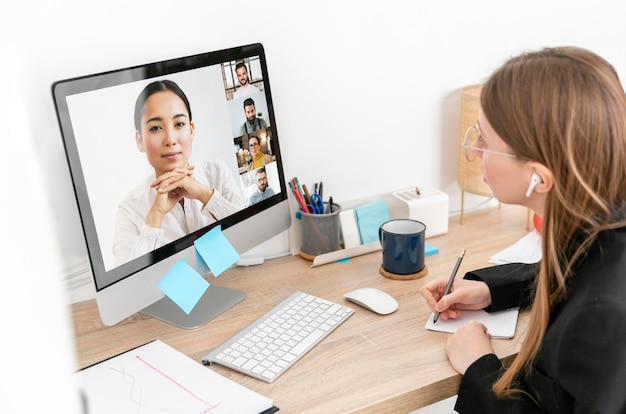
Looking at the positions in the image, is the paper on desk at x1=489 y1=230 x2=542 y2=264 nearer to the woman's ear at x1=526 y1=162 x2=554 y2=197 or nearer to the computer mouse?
the computer mouse

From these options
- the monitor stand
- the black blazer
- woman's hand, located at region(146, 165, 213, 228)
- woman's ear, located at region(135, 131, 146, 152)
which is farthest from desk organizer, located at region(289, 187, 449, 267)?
the black blazer

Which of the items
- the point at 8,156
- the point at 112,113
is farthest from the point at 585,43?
the point at 8,156

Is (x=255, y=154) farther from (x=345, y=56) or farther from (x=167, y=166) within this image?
(x=345, y=56)

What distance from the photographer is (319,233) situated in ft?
4.75

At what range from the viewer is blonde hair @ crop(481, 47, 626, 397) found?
2.86 feet

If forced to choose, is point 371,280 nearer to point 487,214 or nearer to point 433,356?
point 433,356

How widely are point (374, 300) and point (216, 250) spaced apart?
0.32 m

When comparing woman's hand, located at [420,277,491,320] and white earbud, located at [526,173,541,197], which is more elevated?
white earbud, located at [526,173,541,197]

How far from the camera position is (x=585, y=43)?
177cm

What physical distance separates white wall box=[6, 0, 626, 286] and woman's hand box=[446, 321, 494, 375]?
0.57 meters

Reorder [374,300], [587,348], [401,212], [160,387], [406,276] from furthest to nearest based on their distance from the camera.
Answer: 1. [401,212]
2. [406,276]
3. [374,300]
4. [160,387]
5. [587,348]

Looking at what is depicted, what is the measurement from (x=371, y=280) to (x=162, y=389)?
53 centimetres

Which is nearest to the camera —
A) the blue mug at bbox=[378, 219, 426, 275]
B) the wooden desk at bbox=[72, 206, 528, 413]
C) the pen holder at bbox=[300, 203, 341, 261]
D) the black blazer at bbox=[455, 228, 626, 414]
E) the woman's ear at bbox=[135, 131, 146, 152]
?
the black blazer at bbox=[455, 228, 626, 414]

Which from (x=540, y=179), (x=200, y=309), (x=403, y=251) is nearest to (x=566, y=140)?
(x=540, y=179)
